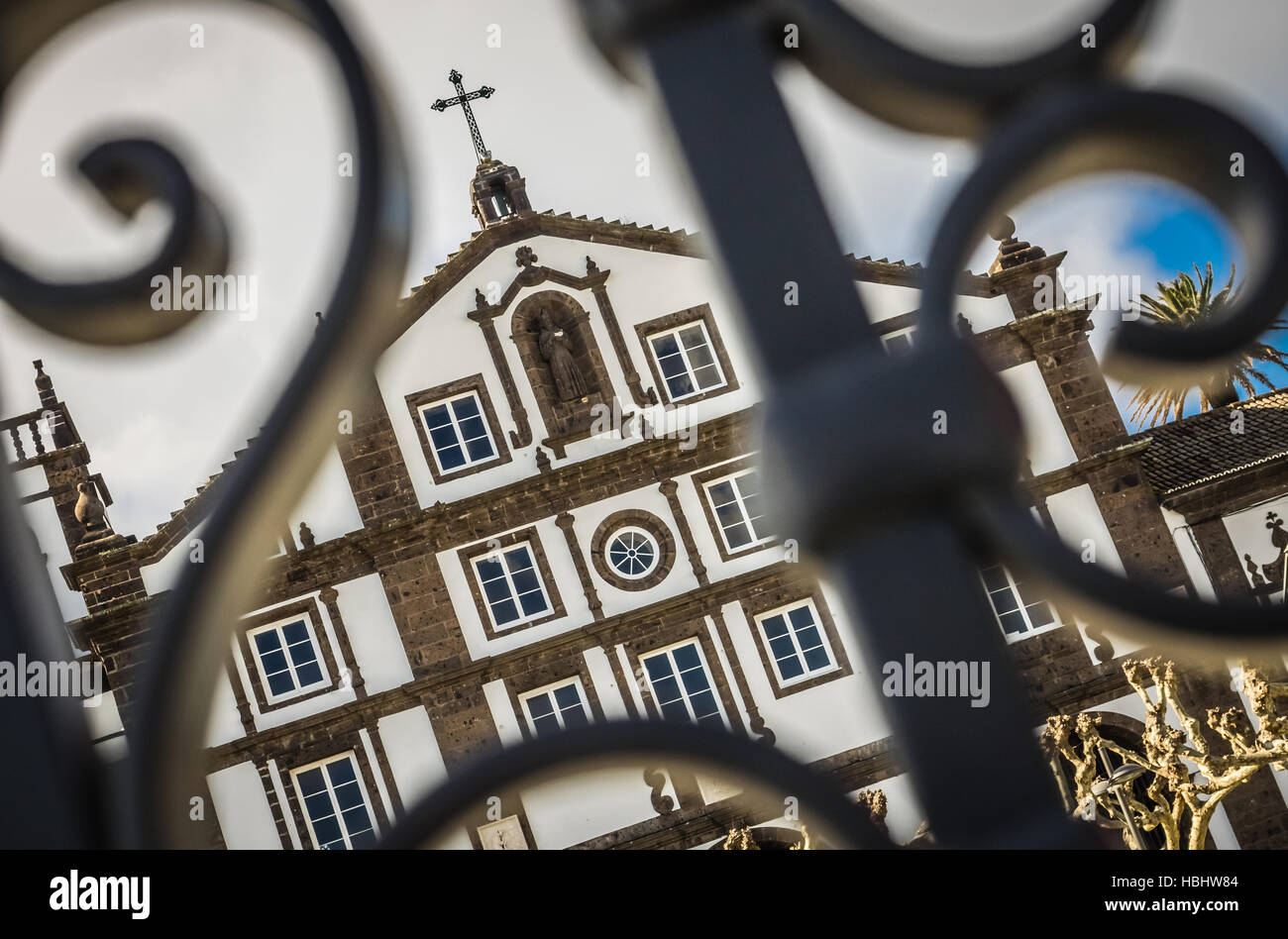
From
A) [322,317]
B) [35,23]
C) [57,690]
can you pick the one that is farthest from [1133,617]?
[35,23]

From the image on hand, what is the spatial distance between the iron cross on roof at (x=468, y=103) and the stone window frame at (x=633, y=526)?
7109 mm

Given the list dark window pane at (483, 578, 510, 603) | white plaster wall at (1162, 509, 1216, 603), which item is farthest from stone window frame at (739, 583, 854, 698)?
white plaster wall at (1162, 509, 1216, 603)

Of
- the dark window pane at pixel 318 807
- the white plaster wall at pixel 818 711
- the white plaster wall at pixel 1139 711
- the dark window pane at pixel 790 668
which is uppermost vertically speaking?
the dark window pane at pixel 318 807

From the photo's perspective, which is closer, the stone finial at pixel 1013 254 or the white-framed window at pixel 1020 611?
the white-framed window at pixel 1020 611

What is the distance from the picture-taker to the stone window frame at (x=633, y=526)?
18.7m

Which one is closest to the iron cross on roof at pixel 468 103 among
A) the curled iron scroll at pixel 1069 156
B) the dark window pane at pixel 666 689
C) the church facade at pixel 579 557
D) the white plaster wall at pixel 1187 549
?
the church facade at pixel 579 557

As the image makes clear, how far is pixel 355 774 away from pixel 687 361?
802 centimetres

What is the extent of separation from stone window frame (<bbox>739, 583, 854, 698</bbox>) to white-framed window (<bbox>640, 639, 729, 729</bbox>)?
33.4 inches

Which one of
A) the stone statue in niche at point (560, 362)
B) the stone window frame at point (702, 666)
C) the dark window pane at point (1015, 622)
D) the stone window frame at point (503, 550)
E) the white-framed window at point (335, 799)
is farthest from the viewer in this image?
the stone statue in niche at point (560, 362)

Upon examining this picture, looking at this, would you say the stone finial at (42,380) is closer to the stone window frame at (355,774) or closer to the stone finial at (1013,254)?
the stone window frame at (355,774)

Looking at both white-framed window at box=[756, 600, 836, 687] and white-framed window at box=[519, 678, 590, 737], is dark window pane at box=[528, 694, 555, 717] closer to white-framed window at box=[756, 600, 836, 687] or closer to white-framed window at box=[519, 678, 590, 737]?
white-framed window at box=[519, 678, 590, 737]

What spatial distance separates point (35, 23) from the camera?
82cm

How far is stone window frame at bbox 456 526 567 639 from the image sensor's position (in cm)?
1845
